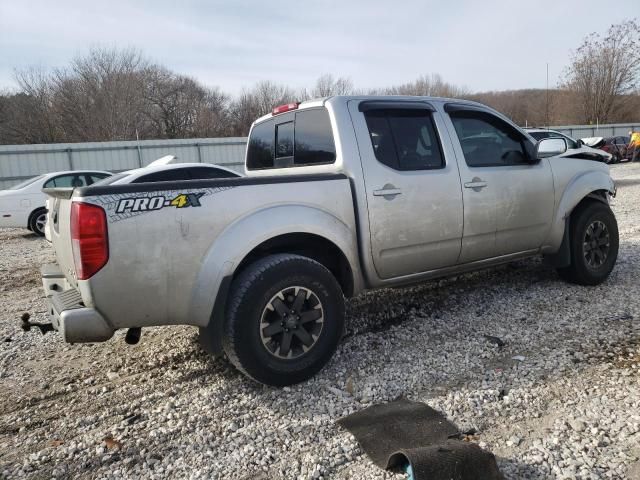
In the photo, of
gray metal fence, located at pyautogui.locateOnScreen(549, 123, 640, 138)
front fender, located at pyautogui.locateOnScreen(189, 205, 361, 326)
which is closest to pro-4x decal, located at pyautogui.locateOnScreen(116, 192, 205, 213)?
front fender, located at pyautogui.locateOnScreen(189, 205, 361, 326)

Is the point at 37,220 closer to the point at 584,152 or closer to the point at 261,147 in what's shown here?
the point at 261,147

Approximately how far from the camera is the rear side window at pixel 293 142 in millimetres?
3791

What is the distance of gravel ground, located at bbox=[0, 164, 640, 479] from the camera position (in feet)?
8.20

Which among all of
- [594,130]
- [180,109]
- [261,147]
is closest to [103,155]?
[261,147]

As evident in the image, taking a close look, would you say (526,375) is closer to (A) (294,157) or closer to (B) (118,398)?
(A) (294,157)

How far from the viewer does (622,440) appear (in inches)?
98.6

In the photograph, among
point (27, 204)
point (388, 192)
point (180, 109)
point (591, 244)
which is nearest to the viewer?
point (388, 192)

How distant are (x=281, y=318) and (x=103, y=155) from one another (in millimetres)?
20554

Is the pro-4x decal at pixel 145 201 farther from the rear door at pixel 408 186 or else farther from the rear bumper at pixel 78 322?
the rear door at pixel 408 186

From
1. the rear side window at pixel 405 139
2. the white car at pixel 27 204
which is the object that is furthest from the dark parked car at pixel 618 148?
the white car at pixel 27 204

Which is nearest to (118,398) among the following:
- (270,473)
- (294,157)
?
(270,473)

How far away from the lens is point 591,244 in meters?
4.95

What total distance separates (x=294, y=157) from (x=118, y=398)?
7.82ft

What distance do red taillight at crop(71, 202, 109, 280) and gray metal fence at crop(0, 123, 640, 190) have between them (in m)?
19.5
